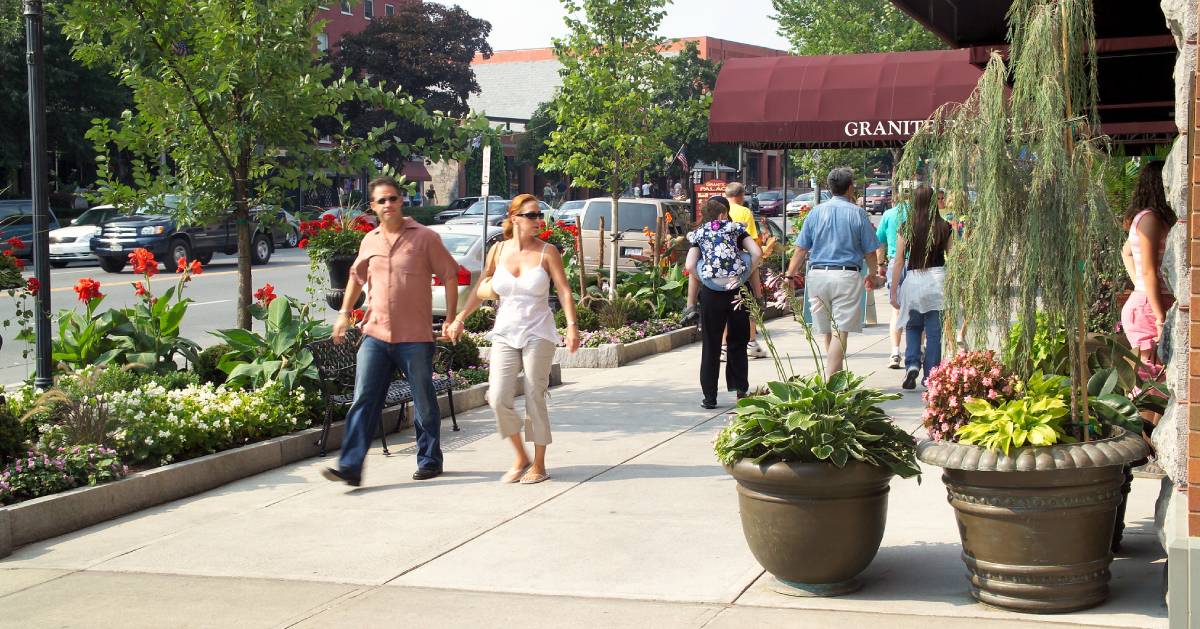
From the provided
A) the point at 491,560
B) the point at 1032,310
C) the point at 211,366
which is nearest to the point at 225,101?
the point at 211,366

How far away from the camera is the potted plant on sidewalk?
4965mm

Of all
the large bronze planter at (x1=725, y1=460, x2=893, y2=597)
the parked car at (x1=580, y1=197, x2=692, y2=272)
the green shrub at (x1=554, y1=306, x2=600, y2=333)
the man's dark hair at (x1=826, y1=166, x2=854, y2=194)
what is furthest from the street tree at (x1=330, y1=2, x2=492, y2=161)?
the large bronze planter at (x1=725, y1=460, x2=893, y2=597)

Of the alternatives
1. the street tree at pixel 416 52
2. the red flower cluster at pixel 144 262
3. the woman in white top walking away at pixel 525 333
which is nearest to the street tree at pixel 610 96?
the red flower cluster at pixel 144 262

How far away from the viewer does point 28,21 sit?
912 cm

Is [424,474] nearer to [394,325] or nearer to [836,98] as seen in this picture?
[394,325]

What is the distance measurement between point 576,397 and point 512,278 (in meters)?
3.72

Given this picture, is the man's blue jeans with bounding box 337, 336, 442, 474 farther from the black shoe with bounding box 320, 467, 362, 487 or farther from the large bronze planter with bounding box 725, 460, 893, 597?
the large bronze planter with bounding box 725, 460, 893, 597

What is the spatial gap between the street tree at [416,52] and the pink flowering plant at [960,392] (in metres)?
52.8

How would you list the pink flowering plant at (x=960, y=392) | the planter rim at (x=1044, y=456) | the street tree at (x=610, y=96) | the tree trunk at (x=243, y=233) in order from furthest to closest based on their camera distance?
1. the street tree at (x=610, y=96)
2. the tree trunk at (x=243, y=233)
3. the pink flowering plant at (x=960, y=392)
4. the planter rim at (x=1044, y=456)

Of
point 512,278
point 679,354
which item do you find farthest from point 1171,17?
point 679,354

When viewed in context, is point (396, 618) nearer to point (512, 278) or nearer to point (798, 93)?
point (512, 278)

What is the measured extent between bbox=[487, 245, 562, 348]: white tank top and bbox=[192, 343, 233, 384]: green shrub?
2891 mm

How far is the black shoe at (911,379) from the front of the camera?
11.0 m

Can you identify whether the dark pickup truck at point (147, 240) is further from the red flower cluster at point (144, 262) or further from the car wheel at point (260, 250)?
the red flower cluster at point (144, 262)
